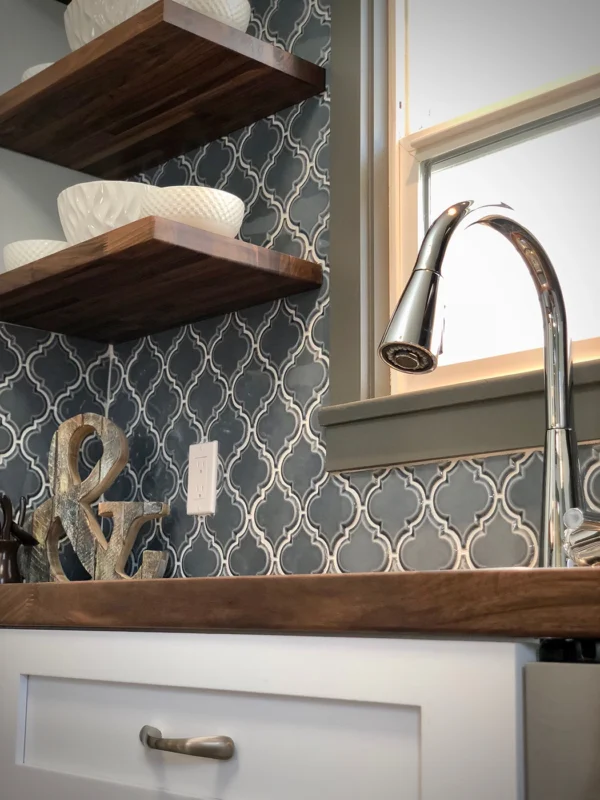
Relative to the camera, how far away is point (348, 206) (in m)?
1.60

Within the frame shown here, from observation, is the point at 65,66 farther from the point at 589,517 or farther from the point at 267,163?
the point at 589,517

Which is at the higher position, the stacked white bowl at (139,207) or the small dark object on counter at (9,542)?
the stacked white bowl at (139,207)

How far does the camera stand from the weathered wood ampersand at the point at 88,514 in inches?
68.8

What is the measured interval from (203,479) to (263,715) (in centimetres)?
83

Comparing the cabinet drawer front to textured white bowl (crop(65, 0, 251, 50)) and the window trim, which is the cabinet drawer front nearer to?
the window trim

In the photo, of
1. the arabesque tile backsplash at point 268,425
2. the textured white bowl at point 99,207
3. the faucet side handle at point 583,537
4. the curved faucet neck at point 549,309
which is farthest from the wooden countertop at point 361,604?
the textured white bowl at point 99,207

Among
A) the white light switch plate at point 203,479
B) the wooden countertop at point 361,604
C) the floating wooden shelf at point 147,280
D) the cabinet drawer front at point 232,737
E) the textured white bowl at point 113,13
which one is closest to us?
the wooden countertop at point 361,604

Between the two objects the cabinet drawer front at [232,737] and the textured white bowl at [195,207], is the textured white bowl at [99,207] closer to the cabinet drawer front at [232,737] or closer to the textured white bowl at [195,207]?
the textured white bowl at [195,207]

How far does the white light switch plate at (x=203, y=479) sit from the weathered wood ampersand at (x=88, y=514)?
6 cm

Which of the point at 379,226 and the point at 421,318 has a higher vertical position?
the point at 379,226

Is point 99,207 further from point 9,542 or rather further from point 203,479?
point 9,542

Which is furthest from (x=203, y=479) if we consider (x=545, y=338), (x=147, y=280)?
(x=545, y=338)

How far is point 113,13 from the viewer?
178 centimetres

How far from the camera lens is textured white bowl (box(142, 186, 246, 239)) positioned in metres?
1.58
